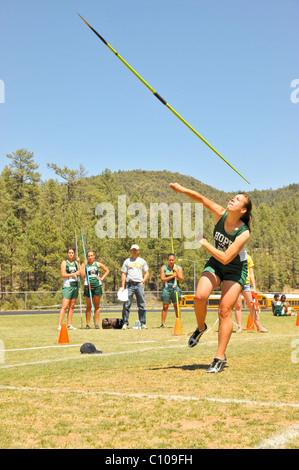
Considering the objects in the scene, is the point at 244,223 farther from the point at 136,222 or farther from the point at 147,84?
the point at 136,222

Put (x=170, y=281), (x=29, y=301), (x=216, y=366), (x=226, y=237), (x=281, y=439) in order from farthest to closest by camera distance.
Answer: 1. (x=29, y=301)
2. (x=170, y=281)
3. (x=226, y=237)
4. (x=216, y=366)
5. (x=281, y=439)

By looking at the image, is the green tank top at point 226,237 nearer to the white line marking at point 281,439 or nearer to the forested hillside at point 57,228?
the white line marking at point 281,439

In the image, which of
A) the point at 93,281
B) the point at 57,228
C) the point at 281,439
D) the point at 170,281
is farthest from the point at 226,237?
the point at 57,228

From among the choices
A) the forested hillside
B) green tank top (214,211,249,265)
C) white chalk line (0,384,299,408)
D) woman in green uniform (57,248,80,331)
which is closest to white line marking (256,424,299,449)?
white chalk line (0,384,299,408)

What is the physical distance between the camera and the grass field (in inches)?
127

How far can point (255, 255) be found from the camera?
135000 millimetres

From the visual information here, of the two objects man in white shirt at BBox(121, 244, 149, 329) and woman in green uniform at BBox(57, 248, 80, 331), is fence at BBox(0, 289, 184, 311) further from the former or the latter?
woman in green uniform at BBox(57, 248, 80, 331)

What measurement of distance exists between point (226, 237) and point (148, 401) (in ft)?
8.54

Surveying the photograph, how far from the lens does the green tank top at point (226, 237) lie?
6258mm

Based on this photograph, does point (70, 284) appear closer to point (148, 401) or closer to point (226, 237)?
point (226, 237)

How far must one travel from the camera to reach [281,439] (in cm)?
315

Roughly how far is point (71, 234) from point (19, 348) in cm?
6158

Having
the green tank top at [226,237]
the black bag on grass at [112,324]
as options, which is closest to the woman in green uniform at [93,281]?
the black bag on grass at [112,324]
